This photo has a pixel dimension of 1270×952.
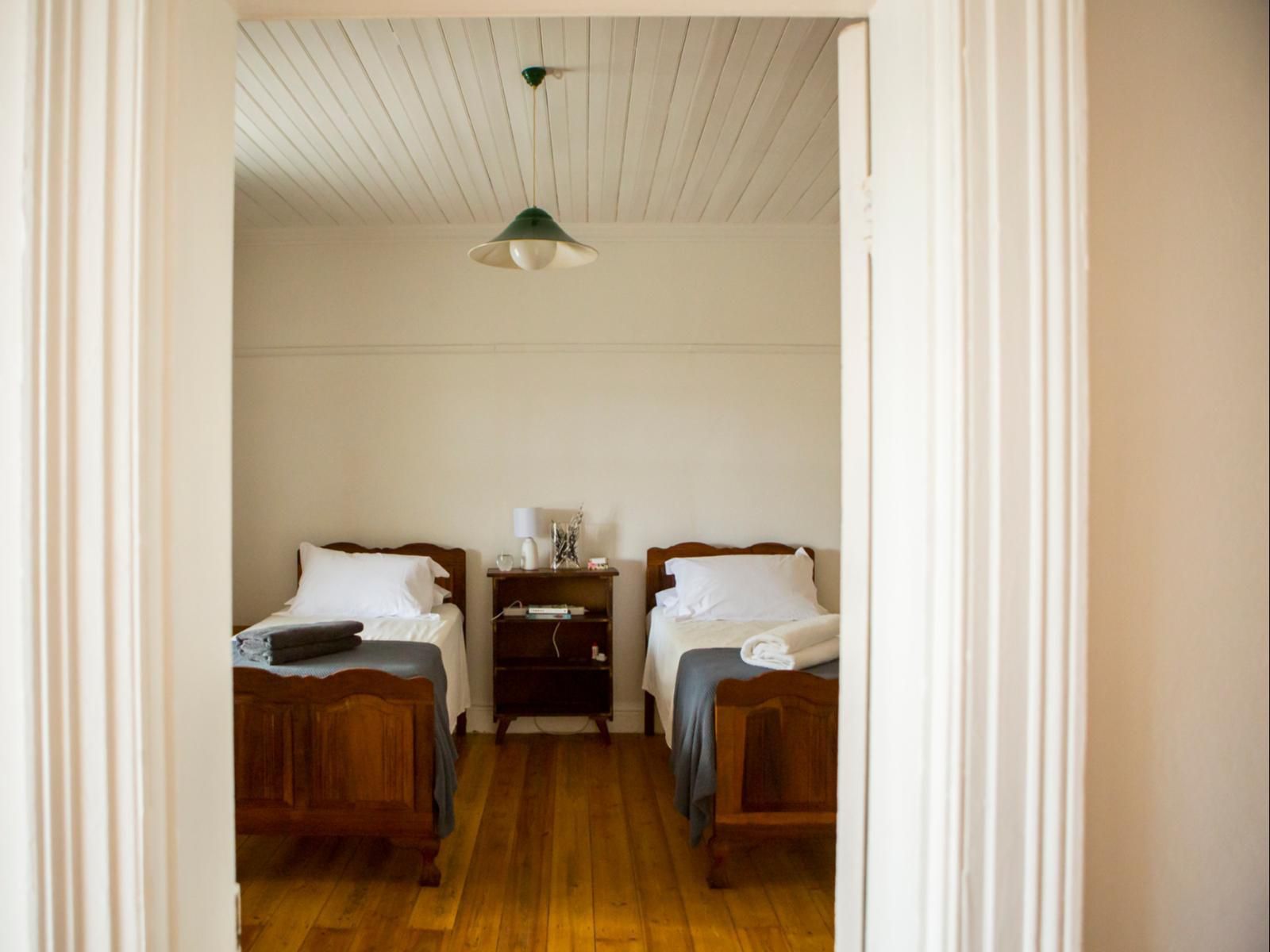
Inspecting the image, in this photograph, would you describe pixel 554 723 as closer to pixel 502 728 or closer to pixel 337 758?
pixel 502 728

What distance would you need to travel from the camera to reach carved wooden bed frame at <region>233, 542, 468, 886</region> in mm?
2711

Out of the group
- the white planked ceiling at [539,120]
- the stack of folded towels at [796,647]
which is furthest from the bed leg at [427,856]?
the white planked ceiling at [539,120]

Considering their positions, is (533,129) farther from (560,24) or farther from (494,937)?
(494,937)

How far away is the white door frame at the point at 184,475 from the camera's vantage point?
0.79 meters

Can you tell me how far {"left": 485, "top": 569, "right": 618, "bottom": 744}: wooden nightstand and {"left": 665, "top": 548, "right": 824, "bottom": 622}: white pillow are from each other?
0.46 m

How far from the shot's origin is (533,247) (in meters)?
2.94

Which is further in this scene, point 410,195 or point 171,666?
point 410,195

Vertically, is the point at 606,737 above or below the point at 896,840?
below

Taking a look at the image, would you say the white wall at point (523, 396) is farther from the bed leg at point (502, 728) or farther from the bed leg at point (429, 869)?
the bed leg at point (429, 869)

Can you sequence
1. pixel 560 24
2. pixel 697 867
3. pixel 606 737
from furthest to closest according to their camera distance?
pixel 606 737, pixel 697 867, pixel 560 24

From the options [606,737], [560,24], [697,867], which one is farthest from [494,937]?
[560,24]

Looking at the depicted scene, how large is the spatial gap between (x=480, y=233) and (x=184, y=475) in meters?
3.91

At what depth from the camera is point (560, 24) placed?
2.35 metres

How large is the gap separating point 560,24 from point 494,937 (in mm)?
2733
